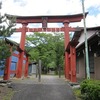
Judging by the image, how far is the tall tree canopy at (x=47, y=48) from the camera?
39.4m

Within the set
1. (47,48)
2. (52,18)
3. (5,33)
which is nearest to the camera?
(5,33)

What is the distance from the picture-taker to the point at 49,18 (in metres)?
20.5

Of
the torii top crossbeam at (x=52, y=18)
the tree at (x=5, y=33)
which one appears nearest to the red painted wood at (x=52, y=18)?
the torii top crossbeam at (x=52, y=18)

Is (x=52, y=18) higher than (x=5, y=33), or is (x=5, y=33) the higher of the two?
(x=52, y=18)

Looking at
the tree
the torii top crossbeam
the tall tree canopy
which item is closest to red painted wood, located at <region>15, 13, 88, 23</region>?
the torii top crossbeam

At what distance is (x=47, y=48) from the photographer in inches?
1634

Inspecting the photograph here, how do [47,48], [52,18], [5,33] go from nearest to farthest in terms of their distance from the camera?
1. [5,33]
2. [52,18]
3. [47,48]

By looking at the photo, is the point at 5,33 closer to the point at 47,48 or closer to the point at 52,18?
the point at 52,18

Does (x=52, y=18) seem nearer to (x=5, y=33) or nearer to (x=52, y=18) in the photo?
(x=52, y=18)

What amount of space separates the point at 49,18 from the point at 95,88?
14.2 meters

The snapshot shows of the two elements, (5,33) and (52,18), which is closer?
(5,33)

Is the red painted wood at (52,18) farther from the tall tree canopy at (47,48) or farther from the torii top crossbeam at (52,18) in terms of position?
the tall tree canopy at (47,48)

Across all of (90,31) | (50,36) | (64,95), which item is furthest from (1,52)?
(50,36)

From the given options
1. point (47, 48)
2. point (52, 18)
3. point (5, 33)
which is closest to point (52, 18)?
point (52, 18)
